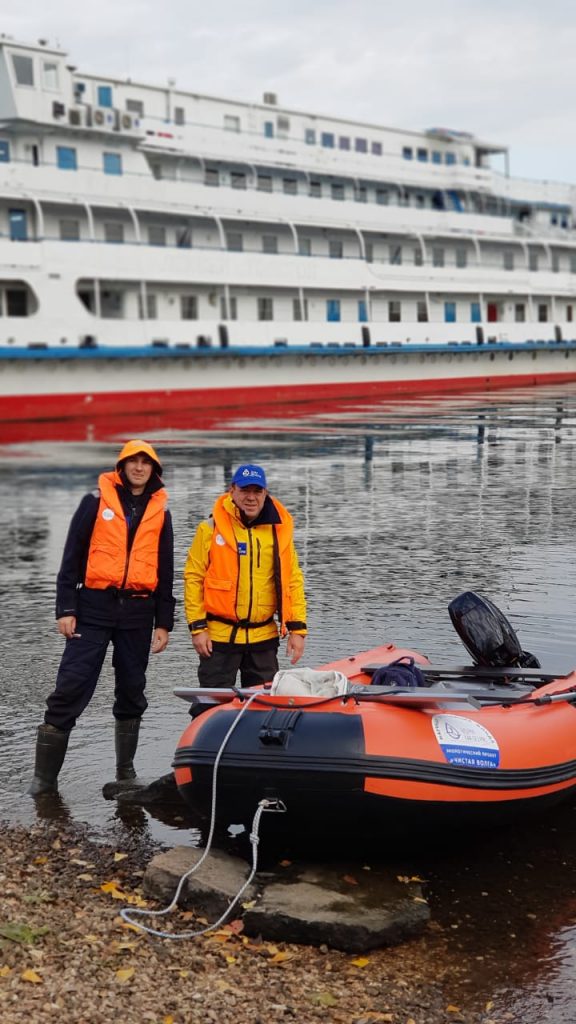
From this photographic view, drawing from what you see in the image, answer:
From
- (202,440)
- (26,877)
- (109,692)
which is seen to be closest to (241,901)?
(26,877)

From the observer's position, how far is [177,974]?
475 cm

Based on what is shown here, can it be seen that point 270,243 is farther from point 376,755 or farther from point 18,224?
point 376,755

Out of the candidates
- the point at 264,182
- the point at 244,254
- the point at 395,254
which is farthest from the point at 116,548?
the point at 395,254

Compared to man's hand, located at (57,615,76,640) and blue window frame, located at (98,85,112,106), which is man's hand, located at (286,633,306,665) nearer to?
man's hand, located at (57,615,76,640)

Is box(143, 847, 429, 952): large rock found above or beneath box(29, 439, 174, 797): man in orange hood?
beneath

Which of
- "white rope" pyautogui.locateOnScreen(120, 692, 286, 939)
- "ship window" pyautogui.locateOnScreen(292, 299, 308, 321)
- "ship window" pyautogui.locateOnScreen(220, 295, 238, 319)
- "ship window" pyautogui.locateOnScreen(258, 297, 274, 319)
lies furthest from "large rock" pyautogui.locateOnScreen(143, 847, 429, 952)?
"ship window" pyautogui.locateOnScreen(292, 299, 308, 321)

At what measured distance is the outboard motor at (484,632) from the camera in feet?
24.0

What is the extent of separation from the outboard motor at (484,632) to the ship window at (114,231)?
117 feet

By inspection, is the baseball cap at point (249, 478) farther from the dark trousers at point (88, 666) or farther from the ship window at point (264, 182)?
the ship window at point (264, 182)

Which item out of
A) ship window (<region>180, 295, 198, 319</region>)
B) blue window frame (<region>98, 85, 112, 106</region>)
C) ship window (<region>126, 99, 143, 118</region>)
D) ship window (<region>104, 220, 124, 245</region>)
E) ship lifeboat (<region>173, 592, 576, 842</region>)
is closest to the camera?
ship lifeboat (<region>173, 592, 576, 842</region>)

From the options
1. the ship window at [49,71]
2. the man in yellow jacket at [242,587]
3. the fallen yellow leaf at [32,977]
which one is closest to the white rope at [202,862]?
the fallen yellow leaf at [32,977]

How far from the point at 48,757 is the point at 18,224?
34830 millimetres

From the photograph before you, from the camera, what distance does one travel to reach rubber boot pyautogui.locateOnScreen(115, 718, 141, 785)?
6.95m

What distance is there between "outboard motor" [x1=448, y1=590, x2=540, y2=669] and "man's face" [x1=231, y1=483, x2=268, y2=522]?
1.52 m
